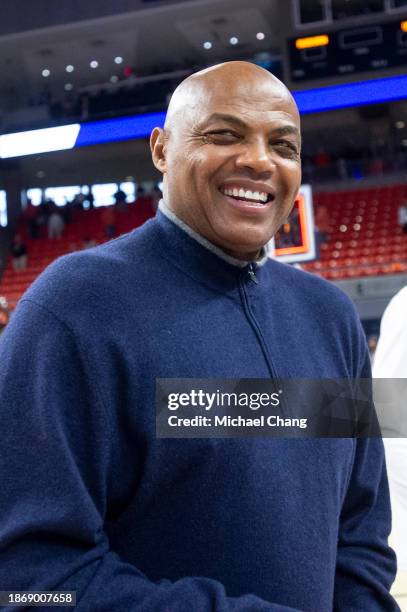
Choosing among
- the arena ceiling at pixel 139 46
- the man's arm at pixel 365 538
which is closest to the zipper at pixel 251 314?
the man's arm at pixel 365 538

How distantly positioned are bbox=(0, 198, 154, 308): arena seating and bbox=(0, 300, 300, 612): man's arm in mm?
5200

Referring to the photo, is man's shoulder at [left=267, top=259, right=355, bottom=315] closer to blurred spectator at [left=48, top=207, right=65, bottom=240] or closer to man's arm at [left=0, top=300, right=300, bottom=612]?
man's arm at [left=0, top=300, right=300, bottom=612]

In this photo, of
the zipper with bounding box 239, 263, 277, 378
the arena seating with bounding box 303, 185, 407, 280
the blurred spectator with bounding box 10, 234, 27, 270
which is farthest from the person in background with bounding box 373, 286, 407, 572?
the blurred spectator with bounding box 10, 234, 27, 270

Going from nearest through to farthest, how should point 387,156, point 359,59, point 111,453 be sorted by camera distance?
point 111,453 → point 359,59 → point 387,156

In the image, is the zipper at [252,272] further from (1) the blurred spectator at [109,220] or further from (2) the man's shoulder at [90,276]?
(1) the blurred spectator at [109,220]

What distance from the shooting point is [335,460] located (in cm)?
57

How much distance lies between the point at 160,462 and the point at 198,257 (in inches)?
5.6

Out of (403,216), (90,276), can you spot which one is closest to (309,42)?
(403,216)

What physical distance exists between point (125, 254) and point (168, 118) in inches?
4.3

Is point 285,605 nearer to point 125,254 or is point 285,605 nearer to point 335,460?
point 335,460

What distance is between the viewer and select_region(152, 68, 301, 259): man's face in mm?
555

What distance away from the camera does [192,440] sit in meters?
0.51

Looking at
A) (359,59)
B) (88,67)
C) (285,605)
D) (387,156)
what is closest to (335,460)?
(285,605)

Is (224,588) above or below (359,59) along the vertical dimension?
below
